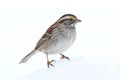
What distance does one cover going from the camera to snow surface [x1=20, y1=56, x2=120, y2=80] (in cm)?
834

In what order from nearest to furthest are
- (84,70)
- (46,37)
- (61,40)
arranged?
(84,70) < (61,40) < (46,37)

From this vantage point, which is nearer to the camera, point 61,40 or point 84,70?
point 84,70

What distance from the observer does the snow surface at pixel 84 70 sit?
27.4ft

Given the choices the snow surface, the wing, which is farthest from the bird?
the snow surface

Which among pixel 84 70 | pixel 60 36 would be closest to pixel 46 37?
pixel 60 36

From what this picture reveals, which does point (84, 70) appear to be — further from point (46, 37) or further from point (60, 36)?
point (46, 37)

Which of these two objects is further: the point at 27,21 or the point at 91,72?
the point at 27,21

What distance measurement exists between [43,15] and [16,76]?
301cm

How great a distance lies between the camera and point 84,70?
8.43 metres

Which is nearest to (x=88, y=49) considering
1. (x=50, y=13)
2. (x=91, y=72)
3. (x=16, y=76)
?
(x=16, y=76)

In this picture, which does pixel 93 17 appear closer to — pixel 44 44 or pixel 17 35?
pixel 17 35

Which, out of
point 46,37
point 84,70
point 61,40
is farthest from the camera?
point 46,37

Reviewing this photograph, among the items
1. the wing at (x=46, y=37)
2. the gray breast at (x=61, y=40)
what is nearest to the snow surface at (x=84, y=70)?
the gray breast at (x=61, y=40)

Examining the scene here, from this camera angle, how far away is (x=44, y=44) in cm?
882
